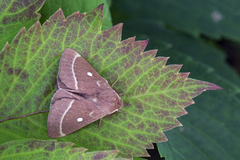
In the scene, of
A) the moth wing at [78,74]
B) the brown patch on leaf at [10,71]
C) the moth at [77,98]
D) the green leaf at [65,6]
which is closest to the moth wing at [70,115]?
the moth at [77,98]

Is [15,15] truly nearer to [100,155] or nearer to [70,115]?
[70,115]

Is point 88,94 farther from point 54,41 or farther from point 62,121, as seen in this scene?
point 54,41

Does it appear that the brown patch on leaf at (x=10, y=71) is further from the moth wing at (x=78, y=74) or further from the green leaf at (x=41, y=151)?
the green leaf at (x=41, y=151)

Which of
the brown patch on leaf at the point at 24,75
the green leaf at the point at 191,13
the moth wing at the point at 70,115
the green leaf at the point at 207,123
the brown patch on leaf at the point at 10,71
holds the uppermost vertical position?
the green leaf at the point at 191,13

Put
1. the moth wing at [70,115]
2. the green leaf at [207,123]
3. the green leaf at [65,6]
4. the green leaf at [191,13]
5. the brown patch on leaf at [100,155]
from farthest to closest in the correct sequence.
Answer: the green leaf at [191,13], the green leaf at [207,123], the green leaf at [65,6], the moth wing at [70,115], the brown patch on leaf at [100,155]

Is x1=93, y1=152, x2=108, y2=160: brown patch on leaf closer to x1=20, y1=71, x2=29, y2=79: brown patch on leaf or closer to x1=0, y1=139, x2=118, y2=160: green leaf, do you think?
x1=0, y1=139, x2=118, y2=160: green leaf

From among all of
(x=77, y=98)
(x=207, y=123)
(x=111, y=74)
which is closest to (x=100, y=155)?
(x=77, y=98)
